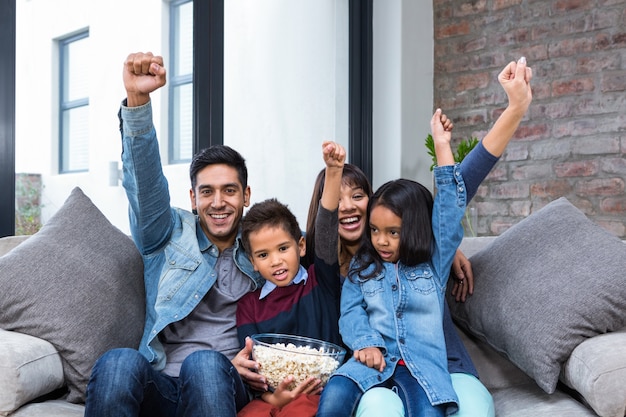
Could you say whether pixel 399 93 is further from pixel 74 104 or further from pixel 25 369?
pixel 25 369

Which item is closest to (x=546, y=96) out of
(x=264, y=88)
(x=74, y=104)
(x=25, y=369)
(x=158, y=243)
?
(x=264, y=88)

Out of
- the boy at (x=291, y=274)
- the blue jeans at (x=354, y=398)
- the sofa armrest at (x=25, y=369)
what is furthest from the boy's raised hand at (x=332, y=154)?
the sofa armrest at (x=25, y=369)

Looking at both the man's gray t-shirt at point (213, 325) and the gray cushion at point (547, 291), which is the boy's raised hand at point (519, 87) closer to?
the gray cushion at point (547, 291)

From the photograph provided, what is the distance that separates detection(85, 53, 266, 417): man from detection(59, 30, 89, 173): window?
2.67ft

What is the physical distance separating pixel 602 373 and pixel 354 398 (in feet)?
1.69

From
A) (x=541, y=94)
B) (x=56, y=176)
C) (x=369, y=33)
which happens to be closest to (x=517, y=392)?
(x=56, y=176)

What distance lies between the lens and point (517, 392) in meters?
1.67

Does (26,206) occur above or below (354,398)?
above

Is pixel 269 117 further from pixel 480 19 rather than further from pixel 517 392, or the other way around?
pixel 517 392

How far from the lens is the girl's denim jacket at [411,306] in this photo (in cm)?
152

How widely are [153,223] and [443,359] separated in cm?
79

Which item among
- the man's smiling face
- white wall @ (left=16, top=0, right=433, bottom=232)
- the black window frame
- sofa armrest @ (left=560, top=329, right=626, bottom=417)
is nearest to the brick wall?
white wall @ (left=16, top=0, right=433, bottom=232)

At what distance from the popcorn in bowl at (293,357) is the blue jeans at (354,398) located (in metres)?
0.04

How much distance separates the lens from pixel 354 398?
1440 mm
